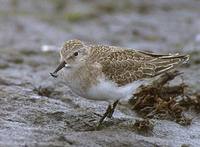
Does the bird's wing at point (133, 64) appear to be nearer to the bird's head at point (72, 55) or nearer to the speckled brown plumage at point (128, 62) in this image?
the speckled brown plumage at point (128, 62)

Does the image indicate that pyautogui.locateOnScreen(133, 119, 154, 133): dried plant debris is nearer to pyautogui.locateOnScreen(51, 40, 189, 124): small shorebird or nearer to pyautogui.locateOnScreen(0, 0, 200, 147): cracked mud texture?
pyautogui.locateOnScreen(0, 0, 200, 147): cracked mud texture

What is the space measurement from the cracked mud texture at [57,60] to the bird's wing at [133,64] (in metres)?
0.54

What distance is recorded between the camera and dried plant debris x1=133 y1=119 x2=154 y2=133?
6.69 meters

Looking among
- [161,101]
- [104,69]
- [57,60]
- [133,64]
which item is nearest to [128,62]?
[133,64]

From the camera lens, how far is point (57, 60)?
10484mm

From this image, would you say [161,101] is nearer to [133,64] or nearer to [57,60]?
[133,64]

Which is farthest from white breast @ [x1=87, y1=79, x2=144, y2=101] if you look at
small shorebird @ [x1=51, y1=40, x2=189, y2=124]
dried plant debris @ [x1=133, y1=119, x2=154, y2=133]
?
dried plant debris @ [x1=133, y1=119, x2=154, y2=133]

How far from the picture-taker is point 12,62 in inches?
400

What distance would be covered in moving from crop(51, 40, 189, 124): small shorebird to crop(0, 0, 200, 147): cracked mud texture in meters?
0.41

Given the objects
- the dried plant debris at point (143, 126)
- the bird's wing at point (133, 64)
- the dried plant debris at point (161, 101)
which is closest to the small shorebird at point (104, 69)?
the bird's wing at point (133, 64)

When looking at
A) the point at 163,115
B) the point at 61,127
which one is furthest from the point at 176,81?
the point at 61,127

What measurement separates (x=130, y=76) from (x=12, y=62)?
12.0ft

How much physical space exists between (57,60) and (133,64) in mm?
3573

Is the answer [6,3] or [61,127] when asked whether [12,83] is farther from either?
[6,3]
